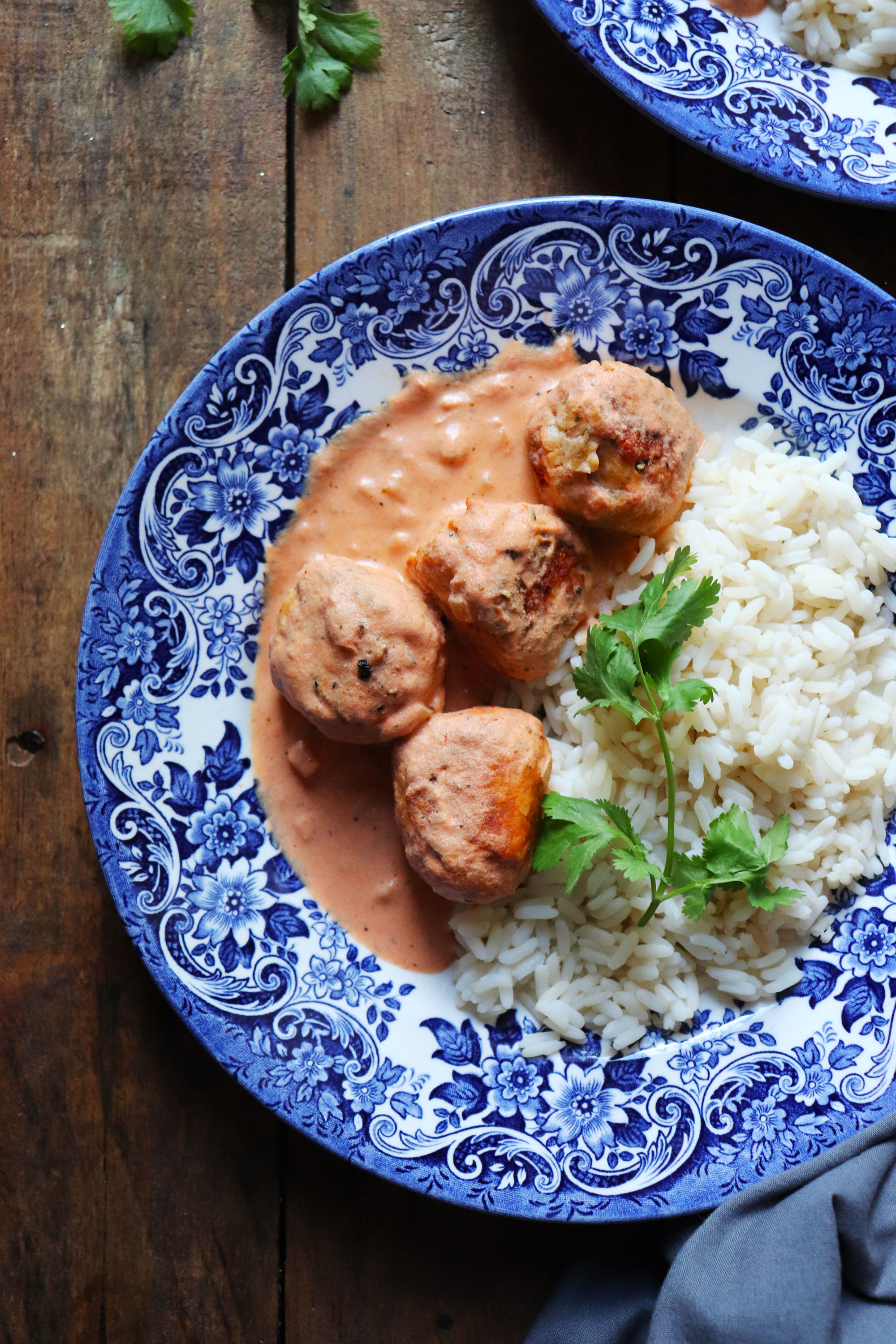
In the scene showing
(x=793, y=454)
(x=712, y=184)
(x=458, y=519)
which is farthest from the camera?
(x=712, y=184)

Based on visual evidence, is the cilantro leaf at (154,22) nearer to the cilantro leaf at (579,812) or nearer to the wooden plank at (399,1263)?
the cilantro leaf at (579,812)

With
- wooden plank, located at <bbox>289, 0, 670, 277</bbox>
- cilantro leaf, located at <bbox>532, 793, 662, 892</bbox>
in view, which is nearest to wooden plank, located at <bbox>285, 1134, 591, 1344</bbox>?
cilantro leaf, located at <bbox>532, 793, 662, 892</bbox>

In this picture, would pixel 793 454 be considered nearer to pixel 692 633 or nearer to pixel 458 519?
pixel 692 633

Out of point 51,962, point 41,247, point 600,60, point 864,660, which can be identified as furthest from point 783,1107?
point 41,247

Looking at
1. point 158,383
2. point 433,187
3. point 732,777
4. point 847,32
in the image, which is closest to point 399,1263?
point 732,777

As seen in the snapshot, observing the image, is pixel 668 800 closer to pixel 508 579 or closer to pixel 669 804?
pixel 669 804
